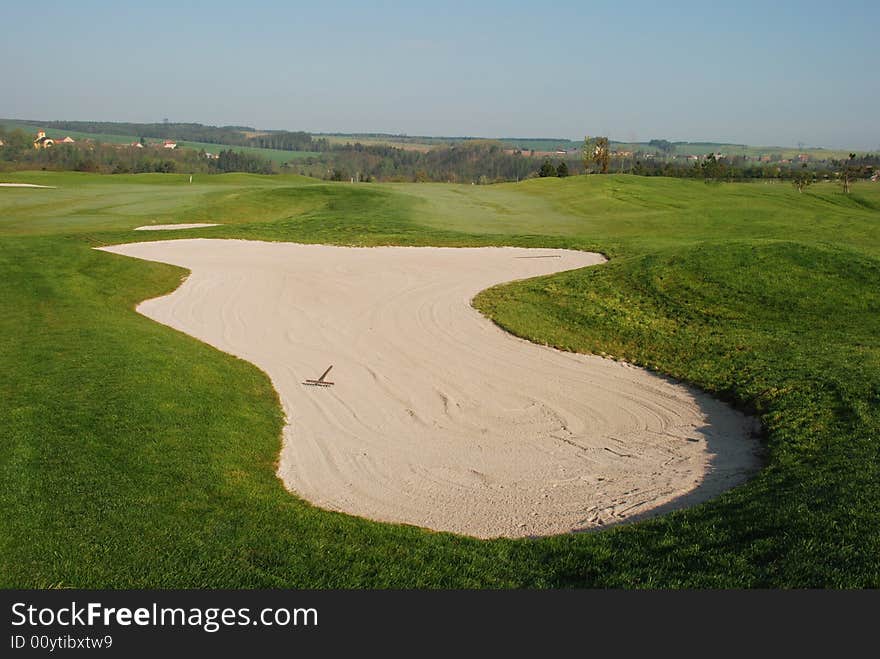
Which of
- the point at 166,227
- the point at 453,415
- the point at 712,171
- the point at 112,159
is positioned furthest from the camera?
the point at 112,159

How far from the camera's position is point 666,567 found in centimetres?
641

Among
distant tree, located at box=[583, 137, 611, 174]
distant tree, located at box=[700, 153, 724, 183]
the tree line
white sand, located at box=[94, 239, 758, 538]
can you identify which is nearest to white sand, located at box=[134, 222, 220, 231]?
white sand, located at box=[94, 239, 758, 538]

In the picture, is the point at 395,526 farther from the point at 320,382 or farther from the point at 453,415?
the point at 320,382

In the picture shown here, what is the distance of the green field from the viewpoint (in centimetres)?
632

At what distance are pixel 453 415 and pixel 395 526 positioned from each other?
4.80m

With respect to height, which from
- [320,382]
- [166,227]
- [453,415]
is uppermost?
[166,227]

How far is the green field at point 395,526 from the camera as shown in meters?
6.32

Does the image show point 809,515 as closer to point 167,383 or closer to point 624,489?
point 624,489

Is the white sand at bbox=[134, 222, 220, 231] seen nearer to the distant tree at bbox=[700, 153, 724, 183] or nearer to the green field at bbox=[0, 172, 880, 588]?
the green field at bbox=[0, 172, 880, 588]

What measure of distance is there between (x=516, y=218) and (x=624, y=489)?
35413 mm

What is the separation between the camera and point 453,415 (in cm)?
1273

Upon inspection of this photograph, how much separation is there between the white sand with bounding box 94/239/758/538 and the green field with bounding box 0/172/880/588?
73 cm

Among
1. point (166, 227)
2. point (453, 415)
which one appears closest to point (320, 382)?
point (453, 415)

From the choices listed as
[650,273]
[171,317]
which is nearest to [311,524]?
[171,317]
